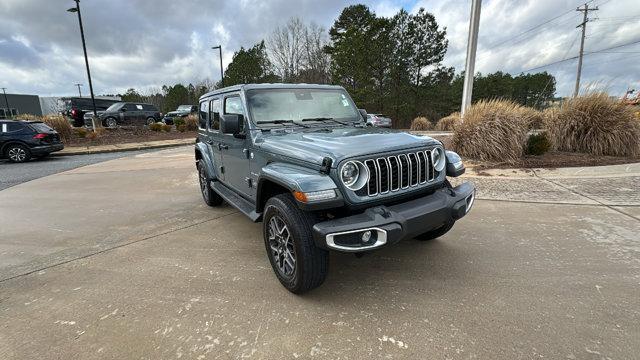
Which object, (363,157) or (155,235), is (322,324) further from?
(155,235)

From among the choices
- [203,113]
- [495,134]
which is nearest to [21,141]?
[203,113]

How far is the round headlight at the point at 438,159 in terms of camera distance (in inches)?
127

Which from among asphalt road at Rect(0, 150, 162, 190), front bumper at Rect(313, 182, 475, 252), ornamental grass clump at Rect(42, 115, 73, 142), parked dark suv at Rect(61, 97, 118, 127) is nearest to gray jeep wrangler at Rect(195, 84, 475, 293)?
front bumper at Rect(313, 182, 475, 252)

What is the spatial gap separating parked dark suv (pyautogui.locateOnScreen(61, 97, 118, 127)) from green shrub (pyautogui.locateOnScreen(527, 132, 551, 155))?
26772 millimetres

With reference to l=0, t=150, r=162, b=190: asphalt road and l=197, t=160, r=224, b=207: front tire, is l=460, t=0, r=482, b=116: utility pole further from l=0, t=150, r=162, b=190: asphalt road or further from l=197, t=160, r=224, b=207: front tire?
l=0, t=150, r=162, b=190: asphalt road

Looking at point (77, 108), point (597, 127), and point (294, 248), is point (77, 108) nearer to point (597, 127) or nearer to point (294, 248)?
point (294, 248)

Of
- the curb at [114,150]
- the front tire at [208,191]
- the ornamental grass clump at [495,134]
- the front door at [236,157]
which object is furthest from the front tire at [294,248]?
the curb at [114,150]

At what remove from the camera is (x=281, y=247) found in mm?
3018

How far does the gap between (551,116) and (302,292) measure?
27.9ft

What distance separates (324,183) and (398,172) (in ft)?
2.27

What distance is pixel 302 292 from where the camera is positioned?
2.83 meters

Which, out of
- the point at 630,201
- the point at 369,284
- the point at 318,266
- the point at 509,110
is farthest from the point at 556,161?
the point at 318,266

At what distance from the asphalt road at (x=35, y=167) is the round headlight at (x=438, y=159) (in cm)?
982

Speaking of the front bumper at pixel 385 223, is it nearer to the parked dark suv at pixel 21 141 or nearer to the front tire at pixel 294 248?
the front tire at pixel 294 248
